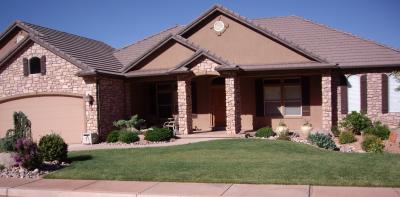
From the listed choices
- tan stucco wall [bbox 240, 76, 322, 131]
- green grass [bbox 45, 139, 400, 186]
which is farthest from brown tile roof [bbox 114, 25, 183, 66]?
green grass [bbox 45, 139, 400, 186]

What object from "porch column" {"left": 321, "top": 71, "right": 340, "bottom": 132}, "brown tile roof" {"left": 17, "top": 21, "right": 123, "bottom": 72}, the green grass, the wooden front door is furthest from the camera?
the wooden front door

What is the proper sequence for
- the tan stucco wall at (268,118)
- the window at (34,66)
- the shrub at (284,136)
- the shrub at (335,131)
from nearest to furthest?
the shrub at (284,136), the shrub at (335,131), the tan stucco wall at (268,118), the window at (34,66)

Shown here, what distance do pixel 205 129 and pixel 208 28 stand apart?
5184mm

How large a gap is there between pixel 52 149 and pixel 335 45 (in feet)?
47.3

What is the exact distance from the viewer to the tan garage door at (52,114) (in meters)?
19.5

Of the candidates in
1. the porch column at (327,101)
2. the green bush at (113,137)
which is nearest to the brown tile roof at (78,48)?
the green bush at (113,137)

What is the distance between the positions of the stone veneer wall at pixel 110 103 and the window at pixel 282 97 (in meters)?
7.21

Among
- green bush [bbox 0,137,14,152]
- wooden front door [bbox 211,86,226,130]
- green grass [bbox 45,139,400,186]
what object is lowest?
green grass [bbox 45,139,400,186]

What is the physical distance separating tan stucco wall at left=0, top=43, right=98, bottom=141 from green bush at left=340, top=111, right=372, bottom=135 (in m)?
11.2

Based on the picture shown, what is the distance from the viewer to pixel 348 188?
8109 mm

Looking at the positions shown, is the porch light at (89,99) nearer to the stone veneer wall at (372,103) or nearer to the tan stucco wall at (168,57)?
the tan stucco wall at (168,57)

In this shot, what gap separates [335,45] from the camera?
2056 cm

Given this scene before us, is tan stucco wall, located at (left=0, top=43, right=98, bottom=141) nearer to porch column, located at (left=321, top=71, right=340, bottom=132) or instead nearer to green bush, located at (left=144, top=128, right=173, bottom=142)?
green bush, located at (left=144, top=128, right=173, bottom=142)

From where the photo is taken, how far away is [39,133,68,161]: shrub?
479 inches
